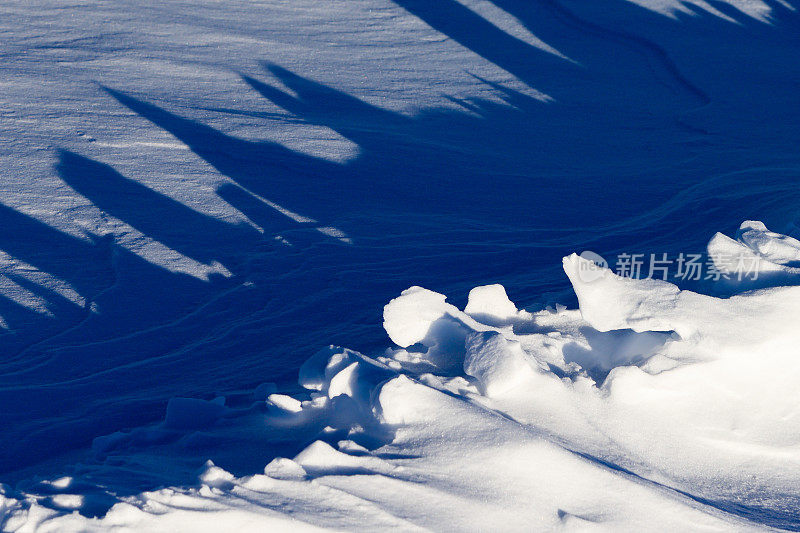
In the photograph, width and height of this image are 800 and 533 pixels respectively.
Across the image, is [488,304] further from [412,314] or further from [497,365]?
[497,365]

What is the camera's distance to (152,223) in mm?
4195

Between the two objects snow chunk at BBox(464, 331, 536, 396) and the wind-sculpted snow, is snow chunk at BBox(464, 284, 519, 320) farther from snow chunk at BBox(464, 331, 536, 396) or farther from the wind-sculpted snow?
snow chunk at BBox(464, 331, 536, 396)

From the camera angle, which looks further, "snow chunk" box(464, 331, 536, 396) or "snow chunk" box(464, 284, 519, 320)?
"snow chunk" box(464, 284, 519, 320)

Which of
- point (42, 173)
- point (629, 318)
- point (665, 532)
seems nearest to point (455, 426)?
point (665, 532)

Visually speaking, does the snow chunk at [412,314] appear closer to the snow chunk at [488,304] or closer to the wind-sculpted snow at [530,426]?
the wind-sculpted snow at [530,426]

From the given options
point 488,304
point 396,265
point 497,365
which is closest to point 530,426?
point 497,365

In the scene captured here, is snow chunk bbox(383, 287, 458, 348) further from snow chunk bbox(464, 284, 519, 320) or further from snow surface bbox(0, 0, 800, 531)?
snow chunk bbox(464, 284, 519, 320)

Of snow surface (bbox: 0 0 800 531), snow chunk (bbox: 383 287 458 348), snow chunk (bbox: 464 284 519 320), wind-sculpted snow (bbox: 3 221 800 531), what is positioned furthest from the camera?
snow chunk (bbox: 464 284 519 320)

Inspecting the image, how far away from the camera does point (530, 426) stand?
241cm

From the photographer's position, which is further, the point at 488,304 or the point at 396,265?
the point at 396,265

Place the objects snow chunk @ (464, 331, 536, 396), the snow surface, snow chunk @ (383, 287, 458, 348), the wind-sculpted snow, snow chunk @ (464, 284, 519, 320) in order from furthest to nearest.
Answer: snow chunk @ (464, 284, 519, 320), snow chunk @ (383, 287, 458, 348), snow chunk @ (464, 331, 536, 396), the snow surface, the wind-sculpted snow

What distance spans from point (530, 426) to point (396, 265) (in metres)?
1.68

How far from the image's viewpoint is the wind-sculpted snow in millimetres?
2070

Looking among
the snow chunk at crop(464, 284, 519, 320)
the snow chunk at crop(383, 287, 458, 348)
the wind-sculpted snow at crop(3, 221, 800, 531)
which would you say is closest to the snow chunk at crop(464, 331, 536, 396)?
the wind-sculpted snow at crop(3, 221, 800, 531)
